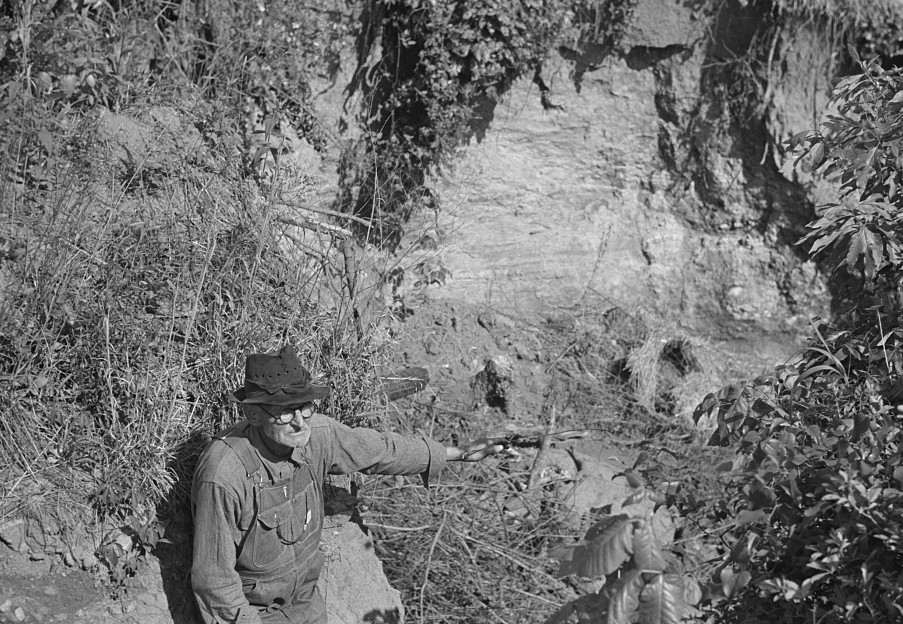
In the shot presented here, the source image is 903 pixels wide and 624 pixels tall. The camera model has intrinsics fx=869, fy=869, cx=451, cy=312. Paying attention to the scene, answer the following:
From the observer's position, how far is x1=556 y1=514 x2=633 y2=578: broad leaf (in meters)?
2.08

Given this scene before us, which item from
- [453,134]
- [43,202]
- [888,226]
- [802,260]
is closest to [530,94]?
[453,134]

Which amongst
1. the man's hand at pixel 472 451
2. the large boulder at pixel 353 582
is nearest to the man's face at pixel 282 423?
the man's hand at pixel 472 451

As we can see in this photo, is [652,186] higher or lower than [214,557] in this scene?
higher

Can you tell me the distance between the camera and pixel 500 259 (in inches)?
269

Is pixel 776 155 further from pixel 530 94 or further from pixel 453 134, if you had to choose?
pixel 453 134

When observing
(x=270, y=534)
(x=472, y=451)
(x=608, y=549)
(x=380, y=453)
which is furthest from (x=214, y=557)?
(x=608, y=549)

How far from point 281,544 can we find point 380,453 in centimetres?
54

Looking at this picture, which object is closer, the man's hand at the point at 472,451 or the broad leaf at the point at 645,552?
the broad leaf at the point at 645,552

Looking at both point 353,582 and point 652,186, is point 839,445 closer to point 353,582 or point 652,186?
point 353,582

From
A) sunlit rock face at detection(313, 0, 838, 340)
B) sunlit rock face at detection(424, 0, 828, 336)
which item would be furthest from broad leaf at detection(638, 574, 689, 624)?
sunlit rock face at detection(424, 0, 828, 336)

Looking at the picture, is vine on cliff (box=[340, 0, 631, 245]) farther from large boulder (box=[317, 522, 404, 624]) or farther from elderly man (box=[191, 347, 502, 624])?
elderly man (box=[191, 347, 502, 624])

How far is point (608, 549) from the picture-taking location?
209 centimetres

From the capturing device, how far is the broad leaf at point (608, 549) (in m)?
2.08

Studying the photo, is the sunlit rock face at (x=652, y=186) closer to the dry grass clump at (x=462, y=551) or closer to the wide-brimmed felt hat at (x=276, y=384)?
the dry grass clump at (x=462, y=551)
